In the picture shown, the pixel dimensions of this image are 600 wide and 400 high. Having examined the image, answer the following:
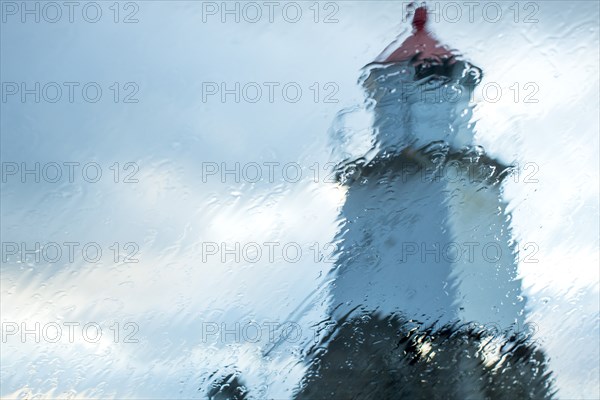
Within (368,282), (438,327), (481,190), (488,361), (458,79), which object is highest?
(481,190)

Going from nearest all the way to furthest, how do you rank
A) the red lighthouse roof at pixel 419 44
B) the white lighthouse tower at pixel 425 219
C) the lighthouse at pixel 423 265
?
the red lighthouse roof at pixel 419 44 → the lighthouse at pixel 423 265 → the white lighthouse tower at pixel 425 219

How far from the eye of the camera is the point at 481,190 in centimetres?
567

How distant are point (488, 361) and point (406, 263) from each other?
45.1 inches

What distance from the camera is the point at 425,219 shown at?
209 inches

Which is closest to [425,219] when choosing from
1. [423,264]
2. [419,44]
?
[423,264]

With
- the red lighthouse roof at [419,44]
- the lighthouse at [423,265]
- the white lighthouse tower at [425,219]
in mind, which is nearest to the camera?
the red lighthouse roof at [419,44]

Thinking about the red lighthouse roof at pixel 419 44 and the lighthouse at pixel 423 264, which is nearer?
the red lighthouse roof at pixel 419 44

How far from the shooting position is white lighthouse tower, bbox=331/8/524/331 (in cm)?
428

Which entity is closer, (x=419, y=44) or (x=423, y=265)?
(x=419, y=44)

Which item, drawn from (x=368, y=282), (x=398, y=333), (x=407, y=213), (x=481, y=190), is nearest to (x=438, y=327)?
(x=398, y=333)

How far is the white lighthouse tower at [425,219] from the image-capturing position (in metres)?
4.28

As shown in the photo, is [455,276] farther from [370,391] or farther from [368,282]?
[370,391]

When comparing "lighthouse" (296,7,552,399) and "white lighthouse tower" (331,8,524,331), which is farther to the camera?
"white lighthouse tower" (331,8,524,331)

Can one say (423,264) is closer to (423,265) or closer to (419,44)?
(423,265)
